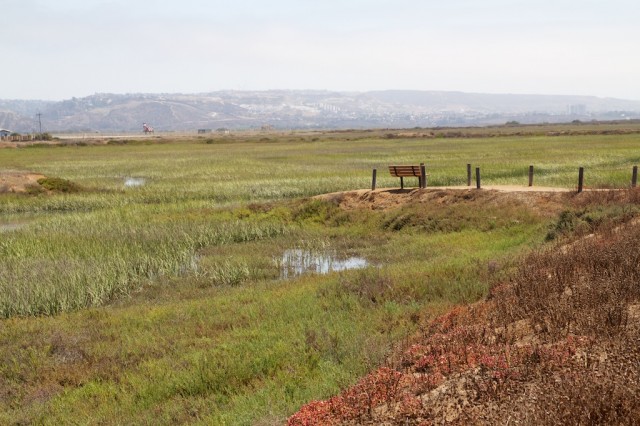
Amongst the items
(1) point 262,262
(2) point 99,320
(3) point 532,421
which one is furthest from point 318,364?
(1) point 262,262

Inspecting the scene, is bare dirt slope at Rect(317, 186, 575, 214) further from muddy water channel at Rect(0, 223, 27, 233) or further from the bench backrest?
muddy water channel at Rect(0, 223, 27, 233)

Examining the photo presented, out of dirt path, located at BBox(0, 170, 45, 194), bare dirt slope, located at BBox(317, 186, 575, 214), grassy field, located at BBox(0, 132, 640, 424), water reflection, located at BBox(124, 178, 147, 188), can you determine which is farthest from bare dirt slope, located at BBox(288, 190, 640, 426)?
water reflection, located at BBox(124, 178, 147, 188)

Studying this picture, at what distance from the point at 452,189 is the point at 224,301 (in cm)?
1614

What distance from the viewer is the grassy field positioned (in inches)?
408

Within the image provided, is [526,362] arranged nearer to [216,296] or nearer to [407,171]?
[216,296]

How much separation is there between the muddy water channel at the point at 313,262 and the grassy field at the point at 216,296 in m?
0.40

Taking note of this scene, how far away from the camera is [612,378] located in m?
6.25

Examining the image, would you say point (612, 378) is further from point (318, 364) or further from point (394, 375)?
point (318, 364)

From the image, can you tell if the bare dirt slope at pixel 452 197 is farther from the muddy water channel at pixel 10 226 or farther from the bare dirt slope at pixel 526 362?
the muddy water channel at pixel 10 226

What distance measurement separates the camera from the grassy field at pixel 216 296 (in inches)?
408

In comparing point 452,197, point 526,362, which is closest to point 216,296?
point 526,362

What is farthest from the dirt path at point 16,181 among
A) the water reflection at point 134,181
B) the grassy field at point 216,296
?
the water reflection at point 134,181

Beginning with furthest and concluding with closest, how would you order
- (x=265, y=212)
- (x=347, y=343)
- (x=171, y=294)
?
(x=265, y=212) → (x=171, y=294) → (x=347, y=343)

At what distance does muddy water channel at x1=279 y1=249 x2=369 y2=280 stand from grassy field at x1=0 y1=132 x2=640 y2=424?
0.40 metres
